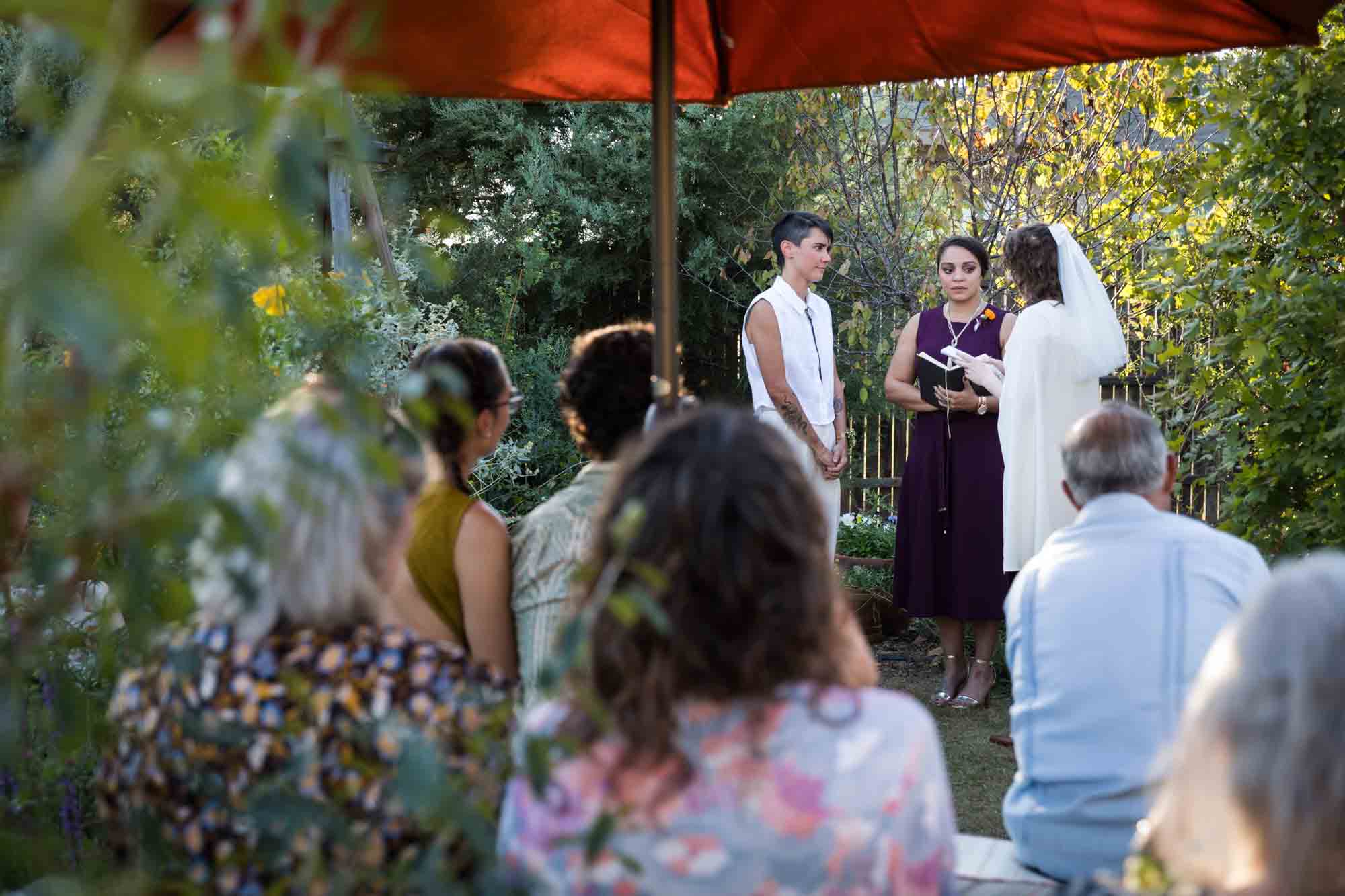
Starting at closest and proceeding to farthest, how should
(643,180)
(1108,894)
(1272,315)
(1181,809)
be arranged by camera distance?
(1181,809) < (1108,894) < (1272,315) < (643,180)

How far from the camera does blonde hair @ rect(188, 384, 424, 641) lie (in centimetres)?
81

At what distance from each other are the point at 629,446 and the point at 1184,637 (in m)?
1.31

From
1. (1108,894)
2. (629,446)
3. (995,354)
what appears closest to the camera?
(1108,894)

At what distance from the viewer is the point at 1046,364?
480 centimetres

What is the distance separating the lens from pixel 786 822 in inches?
51.5

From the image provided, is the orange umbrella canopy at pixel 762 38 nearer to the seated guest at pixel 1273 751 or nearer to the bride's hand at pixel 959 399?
the seated guest at pixel 1273 751

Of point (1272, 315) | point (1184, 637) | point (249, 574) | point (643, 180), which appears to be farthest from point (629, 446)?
point (643, 180)

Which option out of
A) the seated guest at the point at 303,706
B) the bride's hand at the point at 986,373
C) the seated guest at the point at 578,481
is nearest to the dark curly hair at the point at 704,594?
the seated guest at the point at 303,706

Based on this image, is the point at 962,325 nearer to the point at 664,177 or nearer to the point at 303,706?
the point at 664,177

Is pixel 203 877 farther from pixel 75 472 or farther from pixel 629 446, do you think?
pixel 75 472

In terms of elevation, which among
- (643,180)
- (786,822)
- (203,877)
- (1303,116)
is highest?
(643,180)

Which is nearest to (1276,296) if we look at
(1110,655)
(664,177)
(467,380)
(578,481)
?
(1110,655)

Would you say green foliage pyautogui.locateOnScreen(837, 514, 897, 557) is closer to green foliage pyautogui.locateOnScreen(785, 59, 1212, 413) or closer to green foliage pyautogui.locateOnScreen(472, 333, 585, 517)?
green foliage pyautogui.locateOnScreen(785, 59, 1212, 413)

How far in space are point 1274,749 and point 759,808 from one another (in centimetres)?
48
